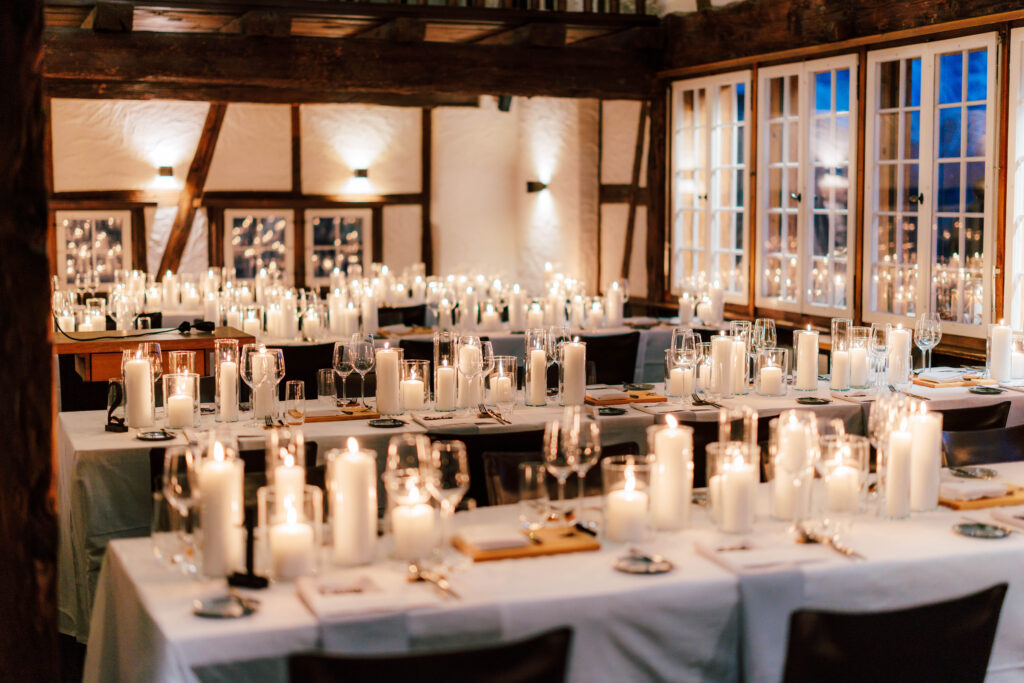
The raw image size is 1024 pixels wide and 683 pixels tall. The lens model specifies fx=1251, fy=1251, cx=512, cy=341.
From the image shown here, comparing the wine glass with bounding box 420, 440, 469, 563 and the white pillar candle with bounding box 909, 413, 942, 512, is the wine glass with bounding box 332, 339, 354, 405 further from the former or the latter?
the white pillar candle with bounding box 909, 413, 942, 512

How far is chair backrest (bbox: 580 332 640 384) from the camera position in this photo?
23.8 ft

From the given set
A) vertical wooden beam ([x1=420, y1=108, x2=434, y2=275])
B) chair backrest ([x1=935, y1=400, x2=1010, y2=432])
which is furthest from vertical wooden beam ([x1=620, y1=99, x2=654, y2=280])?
chair backrest ([x1=935, y1=400, x2=1010, y2=432])

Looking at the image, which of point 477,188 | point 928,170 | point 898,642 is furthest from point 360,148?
point 898,642

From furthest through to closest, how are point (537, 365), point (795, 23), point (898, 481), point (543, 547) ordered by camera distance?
point (795, 23)
point (537, 365)
point (898, 481)
point (543, 547)

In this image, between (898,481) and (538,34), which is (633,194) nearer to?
(538,34)

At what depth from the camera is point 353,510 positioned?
2719mm

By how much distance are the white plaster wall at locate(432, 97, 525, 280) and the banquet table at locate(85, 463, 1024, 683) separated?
10.9m

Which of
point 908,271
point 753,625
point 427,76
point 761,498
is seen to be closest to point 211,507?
point 753,625

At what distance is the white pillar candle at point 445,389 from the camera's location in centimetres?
496

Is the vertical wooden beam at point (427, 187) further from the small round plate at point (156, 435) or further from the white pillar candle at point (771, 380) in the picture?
the small round plate at point (156, 435)

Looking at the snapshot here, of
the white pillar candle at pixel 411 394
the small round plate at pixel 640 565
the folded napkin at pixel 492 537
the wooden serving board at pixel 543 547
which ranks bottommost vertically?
the small round plate at pixel 640 565

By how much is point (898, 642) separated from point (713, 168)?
785 cm

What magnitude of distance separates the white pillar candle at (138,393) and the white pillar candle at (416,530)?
2.13 metres

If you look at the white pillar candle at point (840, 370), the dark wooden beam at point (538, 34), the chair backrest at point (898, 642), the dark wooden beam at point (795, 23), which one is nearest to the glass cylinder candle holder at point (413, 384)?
the white pillar candle at point (840, 370)
